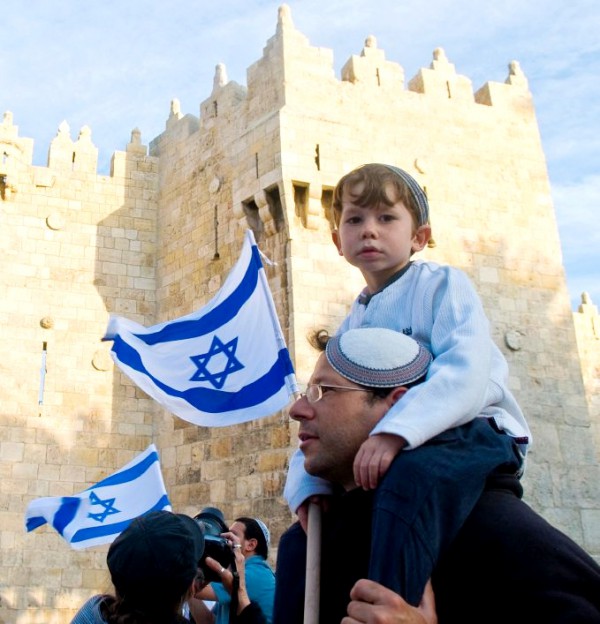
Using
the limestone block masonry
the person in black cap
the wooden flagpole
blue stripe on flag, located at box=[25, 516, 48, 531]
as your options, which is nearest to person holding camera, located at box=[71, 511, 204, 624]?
the person in black cap

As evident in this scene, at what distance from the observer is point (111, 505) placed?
6770 mm

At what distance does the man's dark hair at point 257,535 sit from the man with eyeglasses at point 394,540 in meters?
2.45

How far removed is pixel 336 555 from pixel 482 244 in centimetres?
953

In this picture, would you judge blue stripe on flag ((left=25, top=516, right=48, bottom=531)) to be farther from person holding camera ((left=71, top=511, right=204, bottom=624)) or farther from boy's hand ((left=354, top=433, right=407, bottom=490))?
boy's hand ((left=354, top=433, right=407, bottom=490))

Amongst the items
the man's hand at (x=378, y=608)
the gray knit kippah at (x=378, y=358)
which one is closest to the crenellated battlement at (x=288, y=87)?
the gray knit kippah at (x=378, y=358)

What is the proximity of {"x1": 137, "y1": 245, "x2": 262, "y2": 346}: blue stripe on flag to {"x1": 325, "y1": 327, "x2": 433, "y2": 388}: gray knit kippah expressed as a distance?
3390 mm

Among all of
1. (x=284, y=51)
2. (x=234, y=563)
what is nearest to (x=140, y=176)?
(x=284, y=51)

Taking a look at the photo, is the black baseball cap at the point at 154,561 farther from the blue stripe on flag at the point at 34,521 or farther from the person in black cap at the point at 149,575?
the blue stripe on flag at the point at 34,521

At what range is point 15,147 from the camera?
11789mm

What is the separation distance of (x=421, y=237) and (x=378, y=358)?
668 mm

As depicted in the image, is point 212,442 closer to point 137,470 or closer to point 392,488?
point 137,470

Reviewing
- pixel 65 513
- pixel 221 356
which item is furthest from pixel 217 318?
pixel 65 513

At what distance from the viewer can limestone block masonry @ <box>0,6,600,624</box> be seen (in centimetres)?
988

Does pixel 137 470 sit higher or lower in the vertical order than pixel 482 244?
lower
